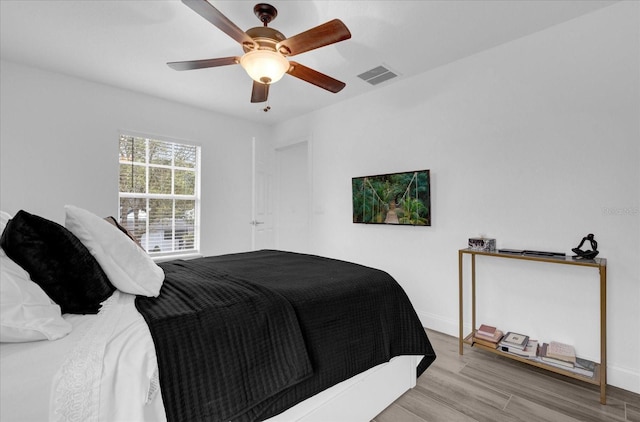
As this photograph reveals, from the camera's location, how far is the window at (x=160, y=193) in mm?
3803

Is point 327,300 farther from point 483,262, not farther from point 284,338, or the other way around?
point 483,262

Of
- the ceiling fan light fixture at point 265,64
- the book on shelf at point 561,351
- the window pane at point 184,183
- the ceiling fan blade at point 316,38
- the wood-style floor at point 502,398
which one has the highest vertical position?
the ceiling fan blade at point 316,38

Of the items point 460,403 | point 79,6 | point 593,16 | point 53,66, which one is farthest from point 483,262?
point 53,66

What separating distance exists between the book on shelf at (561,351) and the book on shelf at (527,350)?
9 centimetres

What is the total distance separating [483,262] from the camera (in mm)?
2812

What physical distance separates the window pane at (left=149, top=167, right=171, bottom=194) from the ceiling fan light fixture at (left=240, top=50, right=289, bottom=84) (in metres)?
2.54

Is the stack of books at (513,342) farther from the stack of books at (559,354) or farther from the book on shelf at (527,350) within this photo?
the stack of books at (559,354)

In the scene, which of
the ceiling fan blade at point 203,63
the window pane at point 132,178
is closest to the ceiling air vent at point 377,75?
the ceiling fan blade at point 203,63

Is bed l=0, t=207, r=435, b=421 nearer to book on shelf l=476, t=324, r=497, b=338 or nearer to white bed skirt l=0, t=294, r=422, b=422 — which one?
white bed skirt l=0, t=294, r=422, b=422

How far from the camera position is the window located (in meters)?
3.80

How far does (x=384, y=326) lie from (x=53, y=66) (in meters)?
3.95

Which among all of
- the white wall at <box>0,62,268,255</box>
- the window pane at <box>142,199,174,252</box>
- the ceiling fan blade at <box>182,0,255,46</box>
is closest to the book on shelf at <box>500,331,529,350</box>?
the ceiling fan blade at <box>182,0,255,46</box>

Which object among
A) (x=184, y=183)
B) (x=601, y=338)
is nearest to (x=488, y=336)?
(x=601, y=338)

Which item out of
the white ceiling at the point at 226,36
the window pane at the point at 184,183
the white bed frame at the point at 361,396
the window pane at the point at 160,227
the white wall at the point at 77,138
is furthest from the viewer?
the window pane at the point at 184,183
